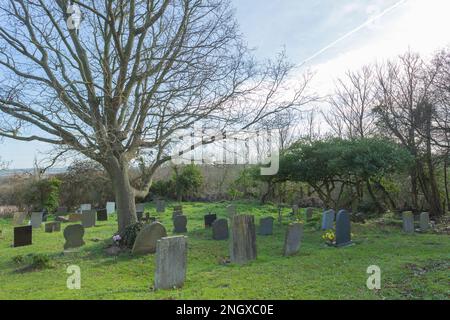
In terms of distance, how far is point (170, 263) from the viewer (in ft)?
21.4

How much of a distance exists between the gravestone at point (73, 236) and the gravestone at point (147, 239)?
266 centimetres

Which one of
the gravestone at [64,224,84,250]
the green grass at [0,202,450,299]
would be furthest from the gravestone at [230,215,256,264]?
the gravestone at [64,224,84,250]

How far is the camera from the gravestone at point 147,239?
31.4ft

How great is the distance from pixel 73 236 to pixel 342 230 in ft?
27.2

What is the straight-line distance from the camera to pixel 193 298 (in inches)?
220

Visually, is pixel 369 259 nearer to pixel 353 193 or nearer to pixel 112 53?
pixel 112 53

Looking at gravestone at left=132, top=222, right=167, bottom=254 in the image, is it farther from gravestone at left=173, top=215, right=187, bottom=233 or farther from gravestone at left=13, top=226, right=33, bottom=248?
gravestone at left=13, top=226, right=33, bottom=248

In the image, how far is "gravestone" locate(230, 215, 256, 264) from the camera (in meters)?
8.60

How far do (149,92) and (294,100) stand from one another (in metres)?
4.31

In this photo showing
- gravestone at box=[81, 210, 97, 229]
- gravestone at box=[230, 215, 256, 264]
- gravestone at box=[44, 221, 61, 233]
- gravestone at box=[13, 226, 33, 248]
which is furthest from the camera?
gravestone at box=[81, 210, 97, 229]

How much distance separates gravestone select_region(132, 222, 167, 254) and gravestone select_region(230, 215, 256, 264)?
2295 millimetres

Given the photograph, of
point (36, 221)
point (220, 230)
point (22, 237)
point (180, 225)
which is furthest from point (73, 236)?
point (36, 221)

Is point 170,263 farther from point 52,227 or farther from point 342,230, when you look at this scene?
point 52,227
